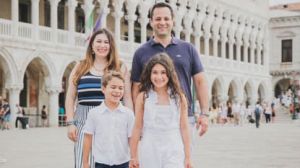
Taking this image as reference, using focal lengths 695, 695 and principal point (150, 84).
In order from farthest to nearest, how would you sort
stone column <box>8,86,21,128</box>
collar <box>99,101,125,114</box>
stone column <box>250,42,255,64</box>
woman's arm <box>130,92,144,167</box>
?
stone column <box>250,42,255,64</box>
stone column <box>8,86,21,128</box>
collar <box>99,101,125,114</box>
woman's arm <box>130,92,144,167</box>

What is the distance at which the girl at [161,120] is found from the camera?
570 cm

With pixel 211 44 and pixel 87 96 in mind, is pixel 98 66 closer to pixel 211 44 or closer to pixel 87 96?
pixel 87 96

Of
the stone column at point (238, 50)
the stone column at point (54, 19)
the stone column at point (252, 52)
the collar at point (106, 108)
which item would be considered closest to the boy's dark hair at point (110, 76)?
the collar at point (106, 108)

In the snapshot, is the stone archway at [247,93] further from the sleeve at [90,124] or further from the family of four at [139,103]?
the sleeve at [90,124]

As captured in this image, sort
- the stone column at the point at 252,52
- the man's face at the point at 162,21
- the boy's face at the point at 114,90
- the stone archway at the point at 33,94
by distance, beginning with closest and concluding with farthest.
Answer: the boy's face at the point at 114,90 < the man's face at the point at 162,21 < the stone archway at the point at 33,94 < the stone column at the point at 252,52

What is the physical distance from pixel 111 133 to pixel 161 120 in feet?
1.83

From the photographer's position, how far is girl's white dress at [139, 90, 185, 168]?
18.6 feet

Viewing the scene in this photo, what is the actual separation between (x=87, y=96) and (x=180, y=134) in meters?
1.10

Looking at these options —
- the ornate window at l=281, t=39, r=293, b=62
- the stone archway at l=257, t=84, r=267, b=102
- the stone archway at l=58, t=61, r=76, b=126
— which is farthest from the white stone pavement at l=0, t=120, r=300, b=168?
the ornate window at l=281, t=39, r=293, b=62

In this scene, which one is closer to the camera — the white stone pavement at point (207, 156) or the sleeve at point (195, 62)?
the sleeve at point (195, 62)

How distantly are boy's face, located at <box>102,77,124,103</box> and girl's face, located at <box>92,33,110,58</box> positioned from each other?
1.77 ft

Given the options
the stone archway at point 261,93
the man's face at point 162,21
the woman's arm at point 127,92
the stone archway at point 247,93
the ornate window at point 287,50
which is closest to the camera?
the man's face at point 162,21

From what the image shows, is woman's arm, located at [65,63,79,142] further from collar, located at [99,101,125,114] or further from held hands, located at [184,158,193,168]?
held hands, located at [184,158,193,168]

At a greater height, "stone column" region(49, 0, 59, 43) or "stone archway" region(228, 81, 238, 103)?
"stone column" region(49, 0, 59, 43)
